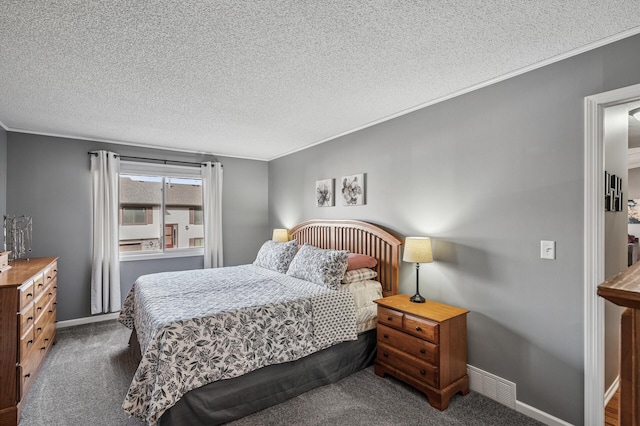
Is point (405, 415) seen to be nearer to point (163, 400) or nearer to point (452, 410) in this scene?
point (452, 410)

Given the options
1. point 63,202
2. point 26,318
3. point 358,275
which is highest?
point 63,202

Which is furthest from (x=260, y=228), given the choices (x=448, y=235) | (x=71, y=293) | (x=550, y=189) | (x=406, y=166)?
(x=550, y=189)

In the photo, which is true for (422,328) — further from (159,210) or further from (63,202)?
(63,202)

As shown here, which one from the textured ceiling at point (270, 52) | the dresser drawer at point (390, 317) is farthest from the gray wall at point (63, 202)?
the dresser drawer at point (390, 317)

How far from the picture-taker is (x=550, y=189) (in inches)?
86.0

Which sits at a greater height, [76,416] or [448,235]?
[448,235]

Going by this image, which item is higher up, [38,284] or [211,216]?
[211,216]

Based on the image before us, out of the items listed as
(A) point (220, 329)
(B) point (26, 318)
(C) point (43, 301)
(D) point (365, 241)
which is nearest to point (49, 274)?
(C) point (43, 301)

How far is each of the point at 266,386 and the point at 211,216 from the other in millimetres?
3228

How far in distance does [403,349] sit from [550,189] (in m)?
1.63

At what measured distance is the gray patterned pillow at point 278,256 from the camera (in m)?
3.85

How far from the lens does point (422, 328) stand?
8.01 ft

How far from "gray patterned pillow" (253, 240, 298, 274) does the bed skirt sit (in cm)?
130

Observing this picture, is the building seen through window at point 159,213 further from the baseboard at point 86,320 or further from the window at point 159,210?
the baseboard at point 86,320
